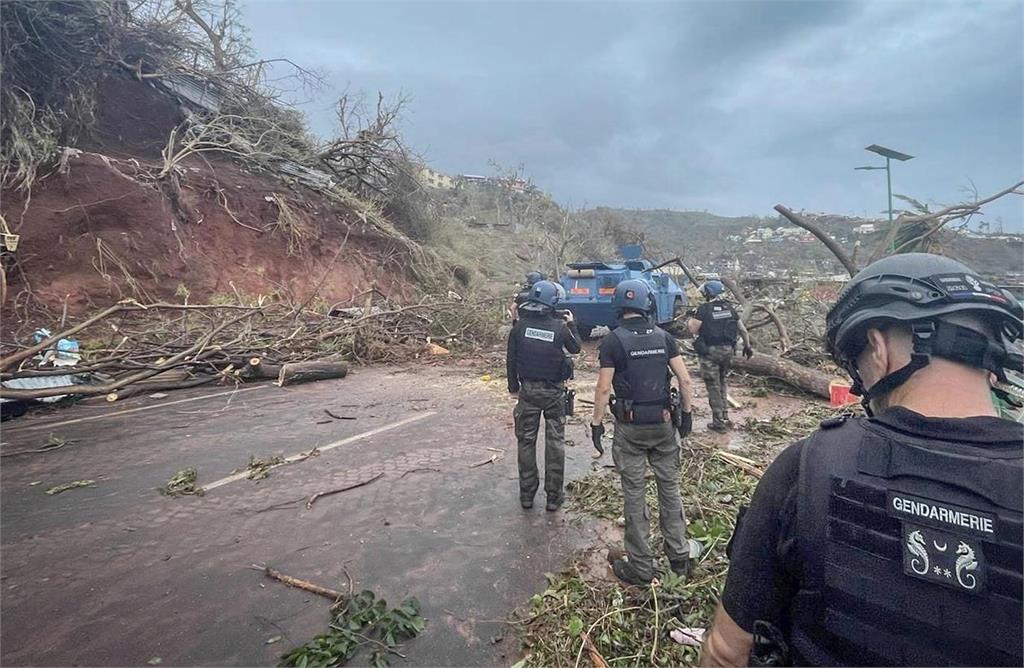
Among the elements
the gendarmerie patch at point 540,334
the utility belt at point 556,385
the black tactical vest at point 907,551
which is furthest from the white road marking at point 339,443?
the black tactical vest at point 907,551

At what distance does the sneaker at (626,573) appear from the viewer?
3223 millimetres

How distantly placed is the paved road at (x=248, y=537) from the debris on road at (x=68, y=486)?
106mm

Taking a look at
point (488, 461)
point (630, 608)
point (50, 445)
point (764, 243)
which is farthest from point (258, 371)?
point (764, 243)

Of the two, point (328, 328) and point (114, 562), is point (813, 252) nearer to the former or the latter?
point (328, 328)

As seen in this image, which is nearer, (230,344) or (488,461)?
(488,461)

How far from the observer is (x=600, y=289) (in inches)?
486

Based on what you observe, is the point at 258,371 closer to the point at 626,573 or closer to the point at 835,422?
the point at 626,573

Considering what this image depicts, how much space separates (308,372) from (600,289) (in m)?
6.77

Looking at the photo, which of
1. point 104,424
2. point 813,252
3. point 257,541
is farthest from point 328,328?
point 813,252

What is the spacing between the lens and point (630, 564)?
130 inches

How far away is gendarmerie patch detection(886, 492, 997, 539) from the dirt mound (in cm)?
1124

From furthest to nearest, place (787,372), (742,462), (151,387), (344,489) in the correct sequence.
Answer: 1. (787,372)
2. (151,387)
3. (742,462)
4. (344,489)

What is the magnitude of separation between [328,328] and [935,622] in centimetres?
1109

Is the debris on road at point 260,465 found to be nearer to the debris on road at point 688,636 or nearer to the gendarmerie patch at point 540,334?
the gendarmerie patch at point 540,334
